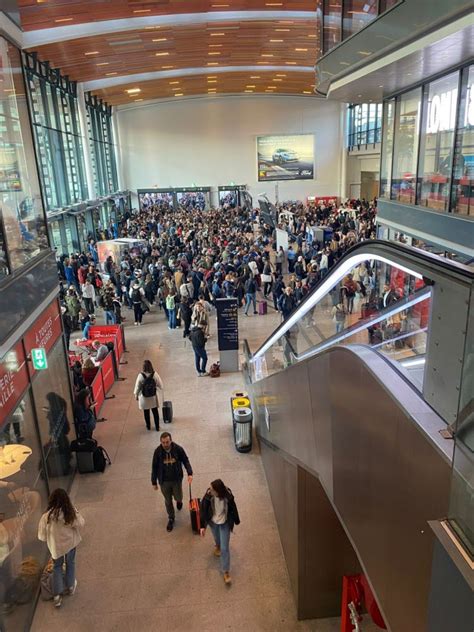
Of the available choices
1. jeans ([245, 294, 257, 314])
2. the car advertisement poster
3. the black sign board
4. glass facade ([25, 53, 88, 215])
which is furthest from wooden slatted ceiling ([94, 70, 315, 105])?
the black sign board

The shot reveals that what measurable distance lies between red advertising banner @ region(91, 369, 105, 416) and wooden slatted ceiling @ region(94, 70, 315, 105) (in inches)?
1083

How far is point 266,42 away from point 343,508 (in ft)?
81.7

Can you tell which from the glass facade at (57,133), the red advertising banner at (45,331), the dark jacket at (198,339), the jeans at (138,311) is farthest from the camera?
the glass facade at (57,133)

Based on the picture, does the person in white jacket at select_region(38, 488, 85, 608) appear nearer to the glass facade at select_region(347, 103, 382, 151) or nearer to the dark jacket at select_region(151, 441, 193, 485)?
the dark jacket at select_region(151, 441, 193, 485)

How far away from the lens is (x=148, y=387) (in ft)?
28.4

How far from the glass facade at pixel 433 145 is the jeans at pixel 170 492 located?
7.69 metres

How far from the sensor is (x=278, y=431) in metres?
6.15

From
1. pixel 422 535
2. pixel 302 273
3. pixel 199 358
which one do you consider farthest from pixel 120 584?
pixel 302 273

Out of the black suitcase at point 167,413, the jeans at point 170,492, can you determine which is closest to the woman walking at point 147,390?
the black suitcase at point 167,413

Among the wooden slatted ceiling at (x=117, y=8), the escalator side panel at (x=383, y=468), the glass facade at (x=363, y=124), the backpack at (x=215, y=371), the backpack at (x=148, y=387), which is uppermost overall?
the wooden slatted ceiling at (x=117, y=8)

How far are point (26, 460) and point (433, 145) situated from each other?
1113 cm

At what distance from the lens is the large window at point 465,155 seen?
9891 millimetres

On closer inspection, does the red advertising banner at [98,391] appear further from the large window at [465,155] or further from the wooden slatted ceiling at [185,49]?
the wooden slatted ceiling at [185,49]

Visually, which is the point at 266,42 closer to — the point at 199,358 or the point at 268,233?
the point at 268,233
